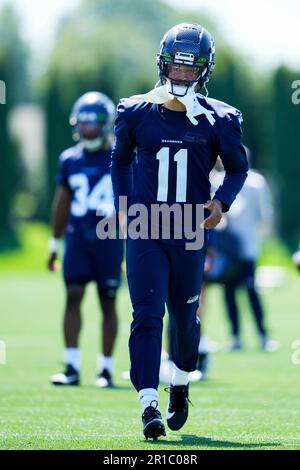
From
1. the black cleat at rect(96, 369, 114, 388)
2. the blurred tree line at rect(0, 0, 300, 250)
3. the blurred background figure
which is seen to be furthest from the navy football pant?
the blurred tree line at rect(0, 0, 300, 250)

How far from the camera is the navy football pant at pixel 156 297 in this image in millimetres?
6375

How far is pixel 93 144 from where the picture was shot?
9484 mm

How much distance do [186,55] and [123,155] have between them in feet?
2.07

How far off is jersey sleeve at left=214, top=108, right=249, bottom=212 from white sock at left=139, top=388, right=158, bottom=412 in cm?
105

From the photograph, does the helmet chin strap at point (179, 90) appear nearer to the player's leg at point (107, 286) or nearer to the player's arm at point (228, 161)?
the player's arm at point (228, 161)

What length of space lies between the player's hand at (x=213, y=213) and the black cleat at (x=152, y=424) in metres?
0.99

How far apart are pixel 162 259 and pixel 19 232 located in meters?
28.2

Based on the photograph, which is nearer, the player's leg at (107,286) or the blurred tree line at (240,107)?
the player's leg at (107,286)

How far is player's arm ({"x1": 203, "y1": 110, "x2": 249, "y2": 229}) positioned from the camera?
6512mm

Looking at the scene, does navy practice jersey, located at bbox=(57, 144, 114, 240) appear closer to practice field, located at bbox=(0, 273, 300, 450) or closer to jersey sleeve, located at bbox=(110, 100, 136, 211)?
practice field, located at bbox=(0, 273, 300, 450)

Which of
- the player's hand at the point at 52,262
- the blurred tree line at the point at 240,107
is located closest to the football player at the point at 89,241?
the player's hand at the point at 52,262

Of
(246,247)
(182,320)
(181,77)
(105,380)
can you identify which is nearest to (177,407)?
(182,320)
